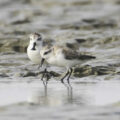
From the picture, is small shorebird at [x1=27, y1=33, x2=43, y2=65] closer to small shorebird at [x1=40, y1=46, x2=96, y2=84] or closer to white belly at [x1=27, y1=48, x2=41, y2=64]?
white belly at [x1=27, y1=48, x2=41, y2=64]

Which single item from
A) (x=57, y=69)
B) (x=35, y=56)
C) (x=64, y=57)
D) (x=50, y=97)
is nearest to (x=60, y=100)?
(x=50, y=97)

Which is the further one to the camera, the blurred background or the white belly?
the white belly

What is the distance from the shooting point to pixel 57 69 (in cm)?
1295

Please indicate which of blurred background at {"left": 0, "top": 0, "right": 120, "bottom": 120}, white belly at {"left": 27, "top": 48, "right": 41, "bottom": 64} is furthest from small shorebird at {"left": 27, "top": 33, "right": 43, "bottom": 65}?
blurred background at {"left": 0, "top": 0, "right": 120, "bottom": 120}

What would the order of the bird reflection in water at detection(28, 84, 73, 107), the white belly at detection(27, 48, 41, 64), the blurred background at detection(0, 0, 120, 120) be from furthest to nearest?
the white belly at detection(27, 48, 41, 64) < the bird reflection in water at detection(28, 84, 73, 107) < the blurred background at detection(0, 0, 120, 120)

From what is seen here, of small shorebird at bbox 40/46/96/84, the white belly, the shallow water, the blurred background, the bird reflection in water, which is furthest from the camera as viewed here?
the white belly

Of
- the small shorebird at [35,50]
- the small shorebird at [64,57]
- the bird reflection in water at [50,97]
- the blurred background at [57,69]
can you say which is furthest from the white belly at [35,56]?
the bird reflection in water at [50,97]

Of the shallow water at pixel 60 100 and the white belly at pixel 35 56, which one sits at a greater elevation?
the white belly at pixel 35 56

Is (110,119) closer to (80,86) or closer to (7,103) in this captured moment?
(7,103)

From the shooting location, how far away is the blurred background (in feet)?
25.9

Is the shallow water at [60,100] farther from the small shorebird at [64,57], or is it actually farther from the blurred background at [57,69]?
the small shorebird at [64,57]

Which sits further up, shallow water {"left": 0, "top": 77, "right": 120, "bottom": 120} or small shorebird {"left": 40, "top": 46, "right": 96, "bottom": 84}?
small shorebird {"left": 40, "top": 46, "right": 96, "bottom": 84}

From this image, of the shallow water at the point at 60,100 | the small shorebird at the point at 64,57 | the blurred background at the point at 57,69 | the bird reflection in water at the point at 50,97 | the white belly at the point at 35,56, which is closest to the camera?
the shallow water at the point at 60,100

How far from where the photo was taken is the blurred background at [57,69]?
25.9ft
